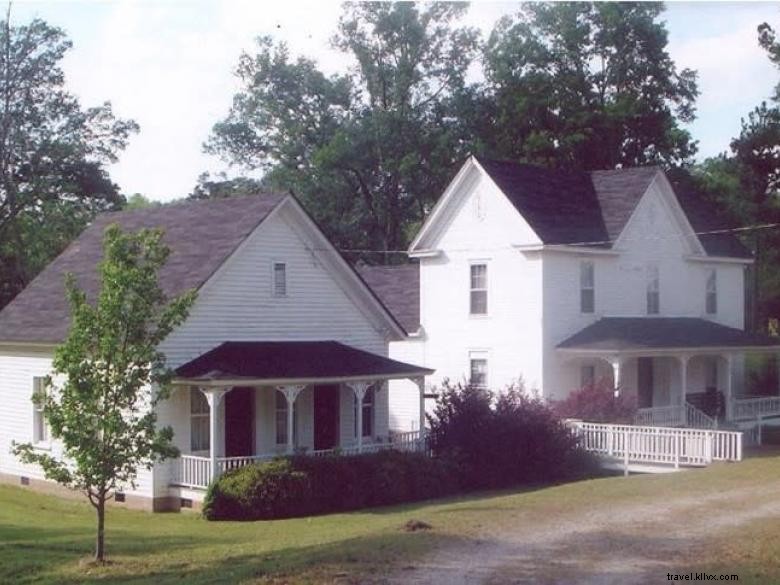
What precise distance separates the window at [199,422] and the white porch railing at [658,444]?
10042mm

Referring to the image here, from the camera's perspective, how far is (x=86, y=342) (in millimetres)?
18500

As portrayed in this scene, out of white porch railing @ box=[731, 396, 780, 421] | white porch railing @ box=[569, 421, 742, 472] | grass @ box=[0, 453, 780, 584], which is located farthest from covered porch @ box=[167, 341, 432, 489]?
white porch railing @ box=[731, 396, 780, 421]

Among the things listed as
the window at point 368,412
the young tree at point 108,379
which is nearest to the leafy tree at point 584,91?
the window at point 368,412

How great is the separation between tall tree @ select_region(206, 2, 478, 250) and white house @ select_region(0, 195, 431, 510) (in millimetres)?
26676

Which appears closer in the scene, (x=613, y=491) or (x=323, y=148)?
(x=613, y=491)

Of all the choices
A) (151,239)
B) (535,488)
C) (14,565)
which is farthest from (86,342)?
(535,488)

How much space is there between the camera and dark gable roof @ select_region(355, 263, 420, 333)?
139 feet

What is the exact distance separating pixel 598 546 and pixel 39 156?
129 feet

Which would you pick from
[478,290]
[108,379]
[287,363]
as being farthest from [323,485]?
[478,290]

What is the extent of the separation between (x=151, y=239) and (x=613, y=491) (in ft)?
35.9

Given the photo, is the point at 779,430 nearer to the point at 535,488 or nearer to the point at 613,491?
the point at 535,488

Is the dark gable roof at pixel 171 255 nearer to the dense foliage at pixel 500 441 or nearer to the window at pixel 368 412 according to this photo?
→ the window at pixel 368 412

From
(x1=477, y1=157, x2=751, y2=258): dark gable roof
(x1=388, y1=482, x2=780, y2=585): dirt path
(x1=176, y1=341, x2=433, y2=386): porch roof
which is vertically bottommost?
(x1=388, y1=482, x2=780, y2=585): dirt path

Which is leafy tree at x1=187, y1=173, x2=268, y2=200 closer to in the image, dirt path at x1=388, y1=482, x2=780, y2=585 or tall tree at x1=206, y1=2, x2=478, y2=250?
tall tree at x1=206, y1=2, x2=478, y2=250
